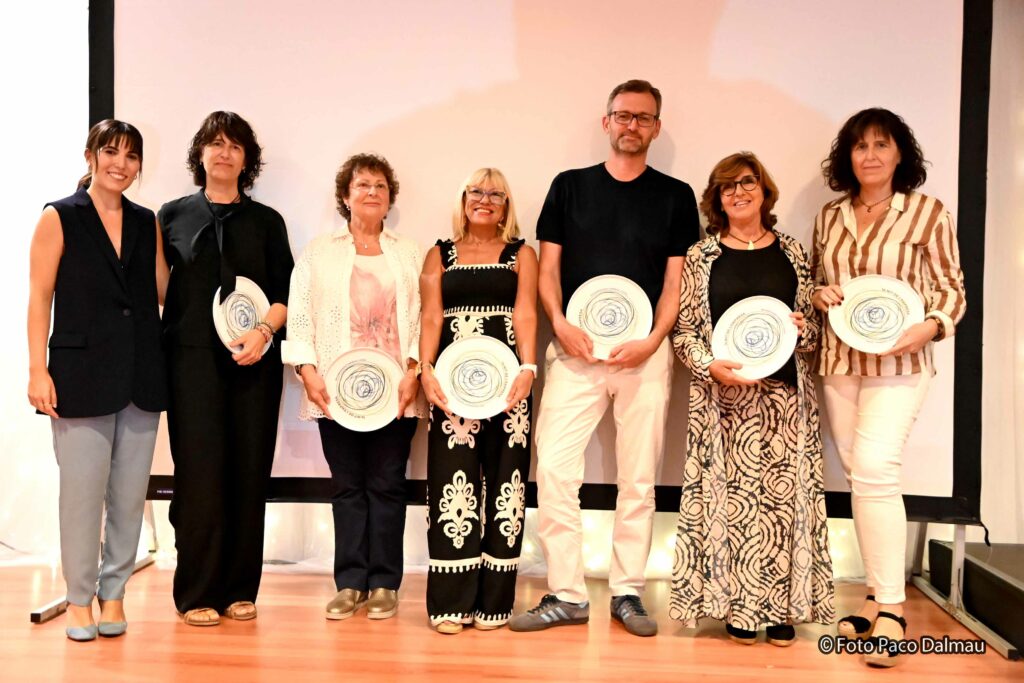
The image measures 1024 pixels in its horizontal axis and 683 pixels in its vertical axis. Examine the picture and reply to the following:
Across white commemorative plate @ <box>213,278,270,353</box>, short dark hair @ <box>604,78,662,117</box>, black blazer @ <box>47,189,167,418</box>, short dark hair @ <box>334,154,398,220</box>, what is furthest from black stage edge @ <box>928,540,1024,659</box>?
black blazer @ <box>47,189,167,418</box>

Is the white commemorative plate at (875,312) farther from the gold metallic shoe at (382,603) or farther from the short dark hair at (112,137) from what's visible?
the short dark hair at (112,137)

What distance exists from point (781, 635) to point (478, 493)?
1.13m

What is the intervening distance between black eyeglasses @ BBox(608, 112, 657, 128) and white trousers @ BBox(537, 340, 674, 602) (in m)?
0.81

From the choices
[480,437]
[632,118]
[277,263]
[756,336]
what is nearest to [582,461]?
[480,437]

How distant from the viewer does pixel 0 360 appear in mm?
4062

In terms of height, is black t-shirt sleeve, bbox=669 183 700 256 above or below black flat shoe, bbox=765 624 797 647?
above

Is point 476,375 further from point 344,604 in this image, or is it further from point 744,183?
point 744,183

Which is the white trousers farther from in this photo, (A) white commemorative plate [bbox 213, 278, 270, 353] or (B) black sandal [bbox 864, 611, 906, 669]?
(A) white commemorative plate [bbox 213, 278, 270, 353]

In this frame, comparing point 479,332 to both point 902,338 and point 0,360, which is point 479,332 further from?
point 0,360

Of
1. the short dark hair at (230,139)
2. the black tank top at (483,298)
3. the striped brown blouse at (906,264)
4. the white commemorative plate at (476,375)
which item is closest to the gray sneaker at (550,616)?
the white commemorative plate at (476,375)

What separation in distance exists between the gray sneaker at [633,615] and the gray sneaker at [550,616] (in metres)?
0.11

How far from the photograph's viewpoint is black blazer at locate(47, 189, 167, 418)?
2787 millimetres

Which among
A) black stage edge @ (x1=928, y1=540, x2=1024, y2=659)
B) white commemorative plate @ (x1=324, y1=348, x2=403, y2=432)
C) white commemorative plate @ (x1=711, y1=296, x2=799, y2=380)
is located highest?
white commemorative plate @ (x1=711, y1=296, x2=799, y2=380)

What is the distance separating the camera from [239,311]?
3.10 m
